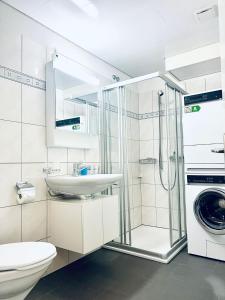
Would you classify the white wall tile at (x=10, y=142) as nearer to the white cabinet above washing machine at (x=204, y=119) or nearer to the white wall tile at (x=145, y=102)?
the white cabinet above washing machine at (x=204, y=119)

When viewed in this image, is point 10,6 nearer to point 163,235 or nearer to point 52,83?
point 52,83

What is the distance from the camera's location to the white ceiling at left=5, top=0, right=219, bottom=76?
187cm

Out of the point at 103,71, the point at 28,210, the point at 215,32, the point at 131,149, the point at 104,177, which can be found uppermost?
the point at 215,32

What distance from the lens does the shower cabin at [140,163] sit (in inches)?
94.0

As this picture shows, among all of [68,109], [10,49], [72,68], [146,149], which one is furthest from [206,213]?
[10,49]

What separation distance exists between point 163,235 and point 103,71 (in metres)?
2.22

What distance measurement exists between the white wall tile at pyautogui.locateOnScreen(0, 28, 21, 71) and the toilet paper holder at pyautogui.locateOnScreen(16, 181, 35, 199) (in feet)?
3.07

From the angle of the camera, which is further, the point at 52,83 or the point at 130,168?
the point at 130,168

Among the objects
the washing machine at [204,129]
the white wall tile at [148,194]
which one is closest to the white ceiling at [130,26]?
the washing machine at [204,129]

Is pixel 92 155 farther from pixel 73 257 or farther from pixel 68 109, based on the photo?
pixel 73 257

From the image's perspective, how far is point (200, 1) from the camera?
1.83 metres

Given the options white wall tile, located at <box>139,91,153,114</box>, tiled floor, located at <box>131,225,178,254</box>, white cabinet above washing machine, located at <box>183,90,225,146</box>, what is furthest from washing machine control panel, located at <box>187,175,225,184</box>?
white wall tile, located at <box>139,91,153,114</box>

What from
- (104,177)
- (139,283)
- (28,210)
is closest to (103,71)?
(104,177)

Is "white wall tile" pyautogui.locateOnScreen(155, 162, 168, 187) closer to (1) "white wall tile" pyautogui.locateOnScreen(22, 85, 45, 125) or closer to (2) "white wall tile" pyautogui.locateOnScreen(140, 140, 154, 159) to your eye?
(2) "white wall tile" pyautogui.locateOnScreen(140, 140, 154, 159)
